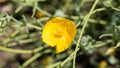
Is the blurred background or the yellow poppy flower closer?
the yellow poppy flower

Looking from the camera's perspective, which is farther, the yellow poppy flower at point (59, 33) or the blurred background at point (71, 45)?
the blurred background at point (71, 45)

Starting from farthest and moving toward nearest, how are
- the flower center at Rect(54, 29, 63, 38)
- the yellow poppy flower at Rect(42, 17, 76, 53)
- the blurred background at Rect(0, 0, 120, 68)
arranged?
the blurred background at Rect(0, 0, 120, 68) → the flower center at Rect(54, 29, 63, 38) → the yellow poppy flower at Rect(42, 17, 76, 53)

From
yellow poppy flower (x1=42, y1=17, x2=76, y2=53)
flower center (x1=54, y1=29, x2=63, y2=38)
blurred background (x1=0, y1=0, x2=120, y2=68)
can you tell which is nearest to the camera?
yellow poppy flower (x1=42, y1=17, x2=76, y2=53)

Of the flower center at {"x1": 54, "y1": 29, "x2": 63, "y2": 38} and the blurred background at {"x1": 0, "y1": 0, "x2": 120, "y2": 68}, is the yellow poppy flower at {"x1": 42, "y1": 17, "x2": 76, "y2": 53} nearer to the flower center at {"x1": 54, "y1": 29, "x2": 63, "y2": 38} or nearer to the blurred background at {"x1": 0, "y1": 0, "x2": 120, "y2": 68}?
the flower center at {"x1": 54, "y1": 29, "x2": 63, "y2": 38}

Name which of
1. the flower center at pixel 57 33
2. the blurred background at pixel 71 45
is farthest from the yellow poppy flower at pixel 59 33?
the blurred background at pixel 71 45

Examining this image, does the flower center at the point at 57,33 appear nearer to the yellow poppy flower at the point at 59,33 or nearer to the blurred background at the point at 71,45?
the yellow poppy flower at the point at 59,33

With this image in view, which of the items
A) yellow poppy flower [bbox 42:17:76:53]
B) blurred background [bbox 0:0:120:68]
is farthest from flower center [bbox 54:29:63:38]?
blurred background [bbox 0:0:120:68]

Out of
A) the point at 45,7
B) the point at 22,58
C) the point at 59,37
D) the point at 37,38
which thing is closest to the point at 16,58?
the point at 22,58

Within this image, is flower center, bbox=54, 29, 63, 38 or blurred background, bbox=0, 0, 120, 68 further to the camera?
blurred background, bbox=0, 0, 120, 68

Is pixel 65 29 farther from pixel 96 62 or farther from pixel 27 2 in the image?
pixel 96 62
